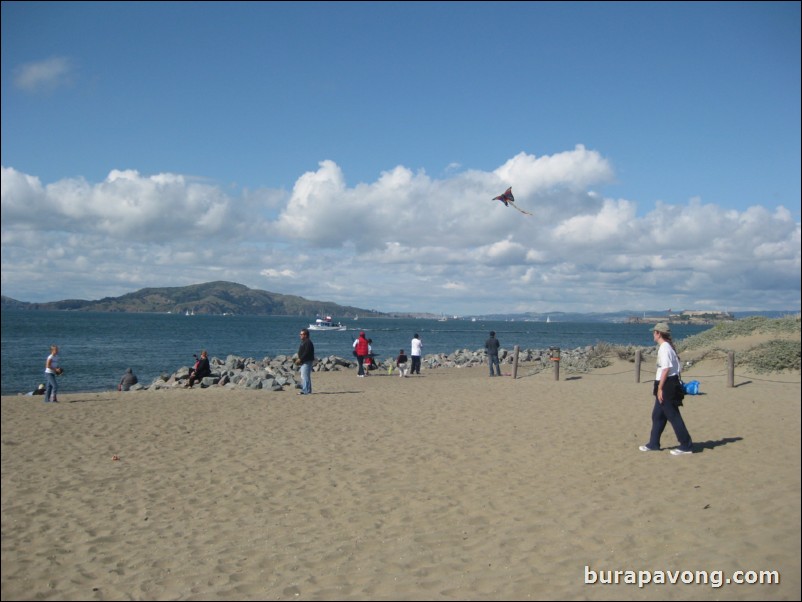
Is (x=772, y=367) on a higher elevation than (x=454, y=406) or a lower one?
higher

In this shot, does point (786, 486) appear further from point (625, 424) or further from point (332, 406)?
point (332, 406)

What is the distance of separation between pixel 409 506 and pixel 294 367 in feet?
85.3

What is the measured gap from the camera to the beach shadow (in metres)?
7.89

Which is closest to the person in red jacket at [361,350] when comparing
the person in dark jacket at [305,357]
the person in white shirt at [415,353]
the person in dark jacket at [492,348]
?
the person in white shirt at [415,353]

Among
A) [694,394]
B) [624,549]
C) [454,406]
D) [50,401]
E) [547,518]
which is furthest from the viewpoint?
[50,401]

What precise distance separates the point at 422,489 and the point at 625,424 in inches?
202

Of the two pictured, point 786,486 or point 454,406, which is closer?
point 786,486

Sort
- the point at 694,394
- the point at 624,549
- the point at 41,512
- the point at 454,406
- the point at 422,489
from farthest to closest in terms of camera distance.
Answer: the point at 454,406 < the point at 694,394 < the point at 422,489 < the point at 41,512 < the point at 624,549

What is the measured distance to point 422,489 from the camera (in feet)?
23.7

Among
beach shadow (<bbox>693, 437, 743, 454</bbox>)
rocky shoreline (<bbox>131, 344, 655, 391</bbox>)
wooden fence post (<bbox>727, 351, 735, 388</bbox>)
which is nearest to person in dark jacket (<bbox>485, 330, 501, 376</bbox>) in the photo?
rocky shoreline (<bbox>131, 344, 655, 391</bbox>)

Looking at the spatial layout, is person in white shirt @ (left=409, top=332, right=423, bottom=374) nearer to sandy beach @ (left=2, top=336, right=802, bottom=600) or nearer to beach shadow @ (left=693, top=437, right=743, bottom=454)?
sandy beach @ (left=2, top=336, right=802, bottom=600)

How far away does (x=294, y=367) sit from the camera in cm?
3183

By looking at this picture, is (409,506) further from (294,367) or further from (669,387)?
(294,367)

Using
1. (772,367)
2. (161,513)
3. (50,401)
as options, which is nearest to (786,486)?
(772,367)
